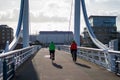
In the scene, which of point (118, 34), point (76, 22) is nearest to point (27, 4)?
point (76, 22)

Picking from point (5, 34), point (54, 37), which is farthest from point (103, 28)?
point (5, 34)

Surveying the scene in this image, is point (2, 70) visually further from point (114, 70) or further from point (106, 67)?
point (106, 67)

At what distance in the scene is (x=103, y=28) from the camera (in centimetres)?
11131

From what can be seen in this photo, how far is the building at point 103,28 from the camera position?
353ft

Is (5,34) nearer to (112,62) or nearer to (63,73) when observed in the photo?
(112,62)

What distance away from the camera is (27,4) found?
3125 centimetres

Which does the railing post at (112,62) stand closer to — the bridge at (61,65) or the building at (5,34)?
the bridge at (61,65)

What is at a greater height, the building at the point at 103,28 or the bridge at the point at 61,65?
the building at the point at 103,28

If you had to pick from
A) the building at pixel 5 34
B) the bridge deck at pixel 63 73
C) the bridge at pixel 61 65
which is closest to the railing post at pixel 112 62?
the bridge at pixel 61 65

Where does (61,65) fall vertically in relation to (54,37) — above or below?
below

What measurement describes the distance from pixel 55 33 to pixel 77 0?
95187 millimetres

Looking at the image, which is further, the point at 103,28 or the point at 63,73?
the point at 103,28

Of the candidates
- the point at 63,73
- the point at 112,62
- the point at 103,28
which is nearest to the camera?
the point at 63,73

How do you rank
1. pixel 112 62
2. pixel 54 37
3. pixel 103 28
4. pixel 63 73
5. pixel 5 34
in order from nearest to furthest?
pixel 63 73
pixel 112 62
pixel 103 28
pixel 54 37
pixel 5 34
